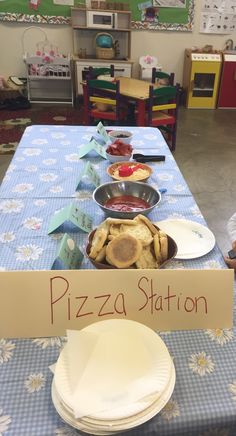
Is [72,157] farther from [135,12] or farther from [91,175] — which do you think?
[135,12]

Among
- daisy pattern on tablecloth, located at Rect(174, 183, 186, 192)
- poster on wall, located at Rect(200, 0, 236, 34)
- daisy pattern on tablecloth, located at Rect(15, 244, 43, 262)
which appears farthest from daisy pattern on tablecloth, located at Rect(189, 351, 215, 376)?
poster on wall, located at Rect(200, 0, 236, 34)

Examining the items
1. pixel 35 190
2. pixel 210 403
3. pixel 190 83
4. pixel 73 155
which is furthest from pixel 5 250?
pixel 190 83

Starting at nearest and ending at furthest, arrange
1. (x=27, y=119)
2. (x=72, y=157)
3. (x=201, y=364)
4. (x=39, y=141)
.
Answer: (x=201, y=364) < (x=72, y=157) < (x=39, y=141) < (x=27, y=119)

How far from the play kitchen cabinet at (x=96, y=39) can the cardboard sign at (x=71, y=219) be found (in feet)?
12.4

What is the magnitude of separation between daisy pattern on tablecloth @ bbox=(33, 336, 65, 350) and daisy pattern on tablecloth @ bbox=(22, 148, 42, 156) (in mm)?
983

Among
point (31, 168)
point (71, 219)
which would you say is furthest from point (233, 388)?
point (31, 168)

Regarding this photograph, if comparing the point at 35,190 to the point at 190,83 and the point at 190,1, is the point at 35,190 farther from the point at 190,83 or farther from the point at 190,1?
the point at 190,1

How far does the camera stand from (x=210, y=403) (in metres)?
0.53

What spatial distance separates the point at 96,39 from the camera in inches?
173

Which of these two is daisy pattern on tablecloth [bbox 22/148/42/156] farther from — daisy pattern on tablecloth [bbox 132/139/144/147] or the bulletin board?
the bulletin board

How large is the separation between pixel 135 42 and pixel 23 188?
425cm

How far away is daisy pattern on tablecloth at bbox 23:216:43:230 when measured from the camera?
0.94 meters

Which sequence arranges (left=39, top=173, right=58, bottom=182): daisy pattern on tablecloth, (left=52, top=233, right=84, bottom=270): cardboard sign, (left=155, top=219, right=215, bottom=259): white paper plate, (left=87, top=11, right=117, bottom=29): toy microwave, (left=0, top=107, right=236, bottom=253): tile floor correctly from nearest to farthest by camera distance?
(left=52, top=233, right=84, bottom=270): cardboard sign < (left=155, top=219, right=215, bottom=259): white paper plate < (left=39, top=173, right=58, bottom=182): daisy pattern on tablecloth < (left=0, top=107, right=236, bottom=253): tile floor < (left=87, top=11, right=117, bottom=29): toy microwave

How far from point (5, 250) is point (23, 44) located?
4.53 metres
